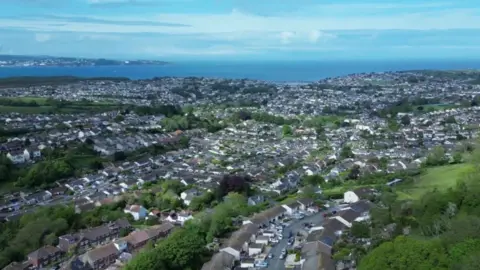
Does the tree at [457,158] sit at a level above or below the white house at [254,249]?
above

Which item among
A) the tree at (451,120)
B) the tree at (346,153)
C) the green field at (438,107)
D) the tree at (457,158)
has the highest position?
the tree at (457,158)

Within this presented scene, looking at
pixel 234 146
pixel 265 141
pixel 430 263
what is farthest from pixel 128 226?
pixel 265 141

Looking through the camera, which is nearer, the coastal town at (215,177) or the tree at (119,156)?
the coastal town at (215,177)

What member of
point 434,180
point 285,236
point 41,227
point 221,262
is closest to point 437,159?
point 434,180

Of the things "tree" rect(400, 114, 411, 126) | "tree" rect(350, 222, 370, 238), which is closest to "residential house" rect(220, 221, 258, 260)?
"tree" rect(350, 222, 370, 238)

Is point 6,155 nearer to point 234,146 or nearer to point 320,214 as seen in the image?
point 234,146

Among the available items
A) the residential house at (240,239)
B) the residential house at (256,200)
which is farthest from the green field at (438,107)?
the residential house at (240,239)

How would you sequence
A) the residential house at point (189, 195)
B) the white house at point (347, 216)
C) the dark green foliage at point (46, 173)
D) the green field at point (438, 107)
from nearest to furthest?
the white house at point (347, 216), the residential house at point (189, 195), the dark green foliage at point (46, 173), the green field at point (438, 107)

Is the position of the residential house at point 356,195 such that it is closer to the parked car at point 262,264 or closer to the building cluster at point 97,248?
the parked car at point 262,264
